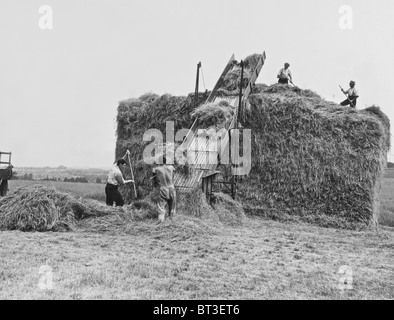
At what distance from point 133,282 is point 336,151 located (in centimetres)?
974

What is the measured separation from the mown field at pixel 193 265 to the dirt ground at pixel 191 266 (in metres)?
0.01

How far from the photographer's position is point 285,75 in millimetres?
16547

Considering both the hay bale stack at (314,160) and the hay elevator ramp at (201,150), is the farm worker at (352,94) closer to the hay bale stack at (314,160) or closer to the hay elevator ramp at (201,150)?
the hay bale stack at (314,160)

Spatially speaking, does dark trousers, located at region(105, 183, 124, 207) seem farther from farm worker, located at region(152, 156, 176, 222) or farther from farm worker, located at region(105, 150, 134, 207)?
Result: farm worker, located at region(152, 156, 176, 222)

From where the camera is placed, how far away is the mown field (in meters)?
5.18

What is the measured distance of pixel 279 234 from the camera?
10.3 metres

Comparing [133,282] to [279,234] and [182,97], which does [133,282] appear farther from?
[182,97]

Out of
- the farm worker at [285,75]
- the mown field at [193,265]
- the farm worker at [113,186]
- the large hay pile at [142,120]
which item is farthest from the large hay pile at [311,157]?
the farm worker at [113,186]

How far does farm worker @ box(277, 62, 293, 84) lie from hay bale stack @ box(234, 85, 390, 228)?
1887 mm

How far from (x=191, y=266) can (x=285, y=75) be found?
11.7 m

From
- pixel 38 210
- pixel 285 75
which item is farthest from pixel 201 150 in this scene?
pixel 285 75

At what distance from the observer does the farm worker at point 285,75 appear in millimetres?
16547

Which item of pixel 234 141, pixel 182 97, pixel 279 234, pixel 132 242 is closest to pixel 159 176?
pixel 132 242

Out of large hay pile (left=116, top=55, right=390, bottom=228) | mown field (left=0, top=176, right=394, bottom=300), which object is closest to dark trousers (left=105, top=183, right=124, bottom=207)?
mown field (left=0, top=176, right=394, bottom=300)
